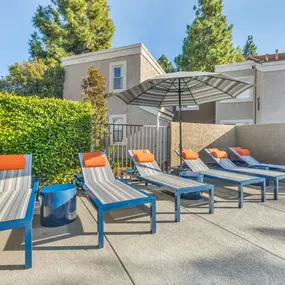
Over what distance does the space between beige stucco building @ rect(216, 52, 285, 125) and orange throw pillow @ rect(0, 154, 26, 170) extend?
1179cm

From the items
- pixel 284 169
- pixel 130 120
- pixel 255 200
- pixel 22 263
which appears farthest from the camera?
pixel 130 120

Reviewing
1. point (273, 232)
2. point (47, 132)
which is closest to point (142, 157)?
point (47, 132)

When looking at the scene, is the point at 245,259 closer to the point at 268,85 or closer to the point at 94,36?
the point at 268,85

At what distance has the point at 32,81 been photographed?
564 inches

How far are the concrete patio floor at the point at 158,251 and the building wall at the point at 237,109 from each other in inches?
375

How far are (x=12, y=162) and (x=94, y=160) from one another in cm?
171

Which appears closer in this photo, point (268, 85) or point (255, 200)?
point (255, 200)

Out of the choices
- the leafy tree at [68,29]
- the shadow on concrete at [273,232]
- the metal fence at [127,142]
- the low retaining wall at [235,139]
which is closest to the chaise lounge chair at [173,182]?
the metal fence at [127,142]

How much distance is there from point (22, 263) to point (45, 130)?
338 centimetres

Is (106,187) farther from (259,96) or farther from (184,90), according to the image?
(259,96)

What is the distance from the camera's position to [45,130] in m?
5.11

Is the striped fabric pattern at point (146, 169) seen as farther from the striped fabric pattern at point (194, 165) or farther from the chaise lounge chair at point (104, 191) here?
the striped fabric pattern at point (194, 165)

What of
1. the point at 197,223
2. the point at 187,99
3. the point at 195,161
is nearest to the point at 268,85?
the point at 187,99

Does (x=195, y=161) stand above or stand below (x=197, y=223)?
above
